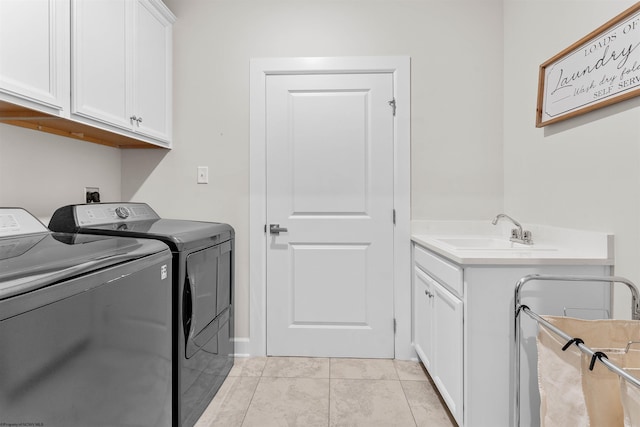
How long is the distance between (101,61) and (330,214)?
152 cm

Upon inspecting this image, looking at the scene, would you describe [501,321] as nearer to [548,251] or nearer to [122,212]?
[548,251]

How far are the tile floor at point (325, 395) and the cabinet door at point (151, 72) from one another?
163 cm

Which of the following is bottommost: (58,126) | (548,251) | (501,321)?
(501,321)

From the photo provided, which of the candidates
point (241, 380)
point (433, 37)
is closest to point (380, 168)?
point (433, 37)

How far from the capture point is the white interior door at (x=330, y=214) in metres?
2.23

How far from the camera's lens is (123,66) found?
1.76m

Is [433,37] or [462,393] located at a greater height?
[433,37]

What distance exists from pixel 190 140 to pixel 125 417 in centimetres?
175

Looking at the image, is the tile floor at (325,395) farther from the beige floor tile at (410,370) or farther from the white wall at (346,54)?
the white wall at (346,54)

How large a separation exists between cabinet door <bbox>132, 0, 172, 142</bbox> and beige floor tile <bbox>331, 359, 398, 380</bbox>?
6.22 feet

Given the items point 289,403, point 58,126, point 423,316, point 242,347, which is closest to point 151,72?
point 58,126

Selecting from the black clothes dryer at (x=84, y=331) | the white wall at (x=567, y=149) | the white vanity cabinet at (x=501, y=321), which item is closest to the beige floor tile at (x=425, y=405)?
the white vanity cabinet at (x=501, y=321)

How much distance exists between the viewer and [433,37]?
2.22 m

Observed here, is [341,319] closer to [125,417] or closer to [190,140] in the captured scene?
[125,417]
